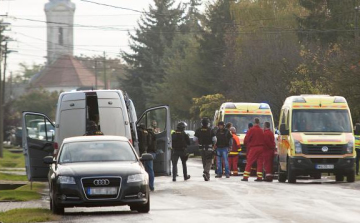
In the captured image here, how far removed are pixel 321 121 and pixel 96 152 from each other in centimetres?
1228

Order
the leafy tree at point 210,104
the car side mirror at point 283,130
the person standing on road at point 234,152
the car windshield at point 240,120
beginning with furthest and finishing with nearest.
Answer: the leafy tree at point 210,104 → the car windshield at point 240,120 → the person standing on road at point 234,152 → the car side mirror at point 283,130

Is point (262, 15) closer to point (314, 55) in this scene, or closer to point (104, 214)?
point (314, 55)

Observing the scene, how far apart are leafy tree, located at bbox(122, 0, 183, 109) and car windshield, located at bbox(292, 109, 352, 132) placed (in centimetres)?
7309

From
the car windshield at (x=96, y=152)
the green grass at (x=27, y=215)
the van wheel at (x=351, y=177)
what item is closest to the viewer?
the green grass at (x=27, y=215)

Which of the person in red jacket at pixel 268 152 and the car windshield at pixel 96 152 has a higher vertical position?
the car windshield at pixel 96 152

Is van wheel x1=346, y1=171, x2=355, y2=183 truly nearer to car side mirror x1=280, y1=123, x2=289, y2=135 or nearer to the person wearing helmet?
car side mirror x1=280, y1=123, x2=289, y2=135

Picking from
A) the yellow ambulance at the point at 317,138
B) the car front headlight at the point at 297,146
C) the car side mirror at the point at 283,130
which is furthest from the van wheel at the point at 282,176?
the car front headlight at the point at 297,146

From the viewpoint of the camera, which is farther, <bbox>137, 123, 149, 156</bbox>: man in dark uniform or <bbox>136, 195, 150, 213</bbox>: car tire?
<bbox>137, 123, 149, 156</bbox>: man in dark uniform

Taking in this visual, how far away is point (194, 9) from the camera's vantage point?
120688 mm

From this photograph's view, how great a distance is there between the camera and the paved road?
1861 centimetres

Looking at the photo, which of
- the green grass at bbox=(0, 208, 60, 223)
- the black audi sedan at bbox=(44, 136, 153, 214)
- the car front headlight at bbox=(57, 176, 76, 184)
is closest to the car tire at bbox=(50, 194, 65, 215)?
the black audi sedan at bbox=(44, 136, 153, 214)

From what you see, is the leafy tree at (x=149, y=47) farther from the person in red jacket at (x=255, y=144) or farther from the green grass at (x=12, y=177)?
the person in red jacket at (x=255, y=144)

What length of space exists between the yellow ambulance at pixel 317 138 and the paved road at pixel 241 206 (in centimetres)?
327

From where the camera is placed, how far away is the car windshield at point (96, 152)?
2083 centimetres
